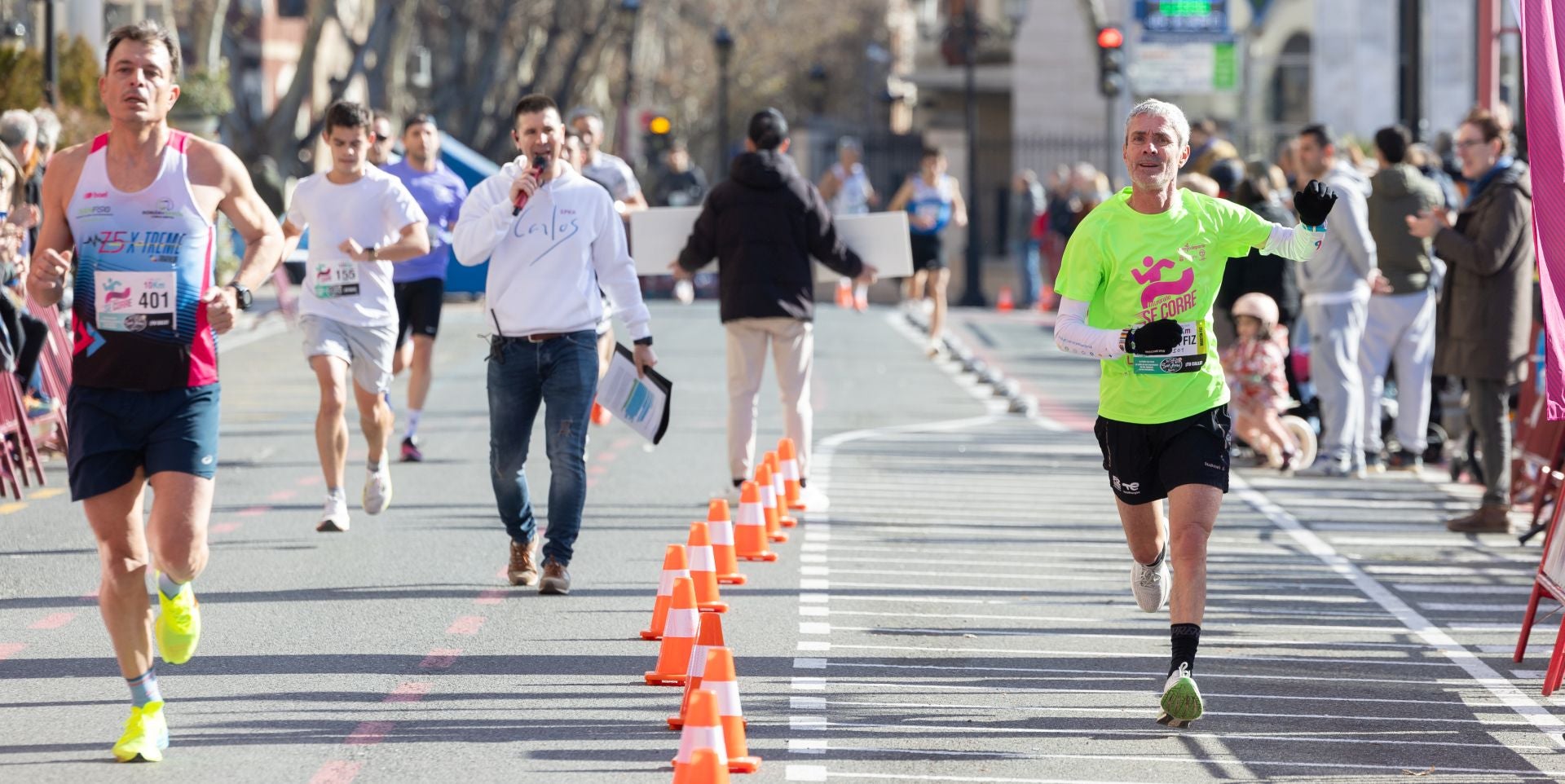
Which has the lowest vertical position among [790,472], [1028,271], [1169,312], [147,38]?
[1028,271]

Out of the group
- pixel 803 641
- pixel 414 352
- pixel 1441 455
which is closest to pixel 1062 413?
pixel 1441 455

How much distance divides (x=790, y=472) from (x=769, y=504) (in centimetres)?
98

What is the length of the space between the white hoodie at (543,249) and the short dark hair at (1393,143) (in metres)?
5.79

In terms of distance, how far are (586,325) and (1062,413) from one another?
952 cm

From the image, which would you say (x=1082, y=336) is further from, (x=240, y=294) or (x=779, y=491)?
(x=779, y=491)

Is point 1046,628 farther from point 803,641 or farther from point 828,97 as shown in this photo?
point 828,97

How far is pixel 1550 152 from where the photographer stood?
7086mm

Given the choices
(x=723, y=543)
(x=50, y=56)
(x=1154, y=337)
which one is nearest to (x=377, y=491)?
(x=723, y=543)

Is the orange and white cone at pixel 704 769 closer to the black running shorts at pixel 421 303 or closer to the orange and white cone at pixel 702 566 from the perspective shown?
the orange and white cone at pixel 702 566

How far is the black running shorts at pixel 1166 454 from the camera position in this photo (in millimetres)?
7066

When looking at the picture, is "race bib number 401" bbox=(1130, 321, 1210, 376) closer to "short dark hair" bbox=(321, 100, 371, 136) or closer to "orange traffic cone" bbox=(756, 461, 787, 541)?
"orange traffic cone" bbox=(756, 461, 787, 541)

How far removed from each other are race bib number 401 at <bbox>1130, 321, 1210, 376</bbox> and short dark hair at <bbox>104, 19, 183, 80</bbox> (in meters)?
2.98

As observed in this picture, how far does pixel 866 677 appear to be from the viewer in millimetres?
7621

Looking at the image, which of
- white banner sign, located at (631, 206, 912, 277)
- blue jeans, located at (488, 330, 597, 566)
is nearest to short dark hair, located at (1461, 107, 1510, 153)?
white banner sign, located at (631, 206, 912, 277)
